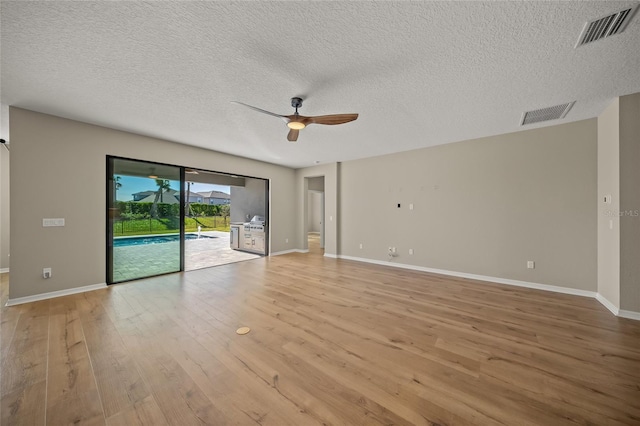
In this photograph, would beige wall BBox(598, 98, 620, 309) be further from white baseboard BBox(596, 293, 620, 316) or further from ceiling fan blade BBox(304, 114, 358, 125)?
ceiling fan blade BBox(304, 114, 358, 125)

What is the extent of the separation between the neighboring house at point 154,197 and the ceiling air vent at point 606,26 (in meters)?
6.04

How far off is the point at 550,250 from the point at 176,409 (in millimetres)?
5343

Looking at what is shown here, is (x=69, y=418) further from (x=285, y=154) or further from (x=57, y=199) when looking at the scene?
(x=285, y=154)

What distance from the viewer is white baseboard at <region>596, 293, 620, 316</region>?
283 centimetres

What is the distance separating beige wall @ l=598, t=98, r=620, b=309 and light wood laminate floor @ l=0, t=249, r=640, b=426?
1.38ft

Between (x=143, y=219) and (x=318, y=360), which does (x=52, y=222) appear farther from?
(x=318, y=360)

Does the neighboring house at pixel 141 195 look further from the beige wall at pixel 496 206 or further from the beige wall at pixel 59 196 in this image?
the beige wall at pixel 496 206

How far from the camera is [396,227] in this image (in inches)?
214

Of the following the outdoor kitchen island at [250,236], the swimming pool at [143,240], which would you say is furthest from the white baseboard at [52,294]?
the outdoor kitchen island at [250,236]

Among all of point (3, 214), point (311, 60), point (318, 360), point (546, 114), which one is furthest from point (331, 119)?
point (3, 214)

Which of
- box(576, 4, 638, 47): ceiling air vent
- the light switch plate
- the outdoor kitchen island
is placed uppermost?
box(576, 4, 638, 47): ceiling air vent

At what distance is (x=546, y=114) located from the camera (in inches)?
129

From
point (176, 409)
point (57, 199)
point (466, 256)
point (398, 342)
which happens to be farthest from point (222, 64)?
point (466, 256)

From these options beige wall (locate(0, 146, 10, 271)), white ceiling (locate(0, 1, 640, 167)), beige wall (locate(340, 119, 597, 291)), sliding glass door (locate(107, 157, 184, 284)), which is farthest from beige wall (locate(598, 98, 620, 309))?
beige wall (locate(0, 146, 10, 271))
